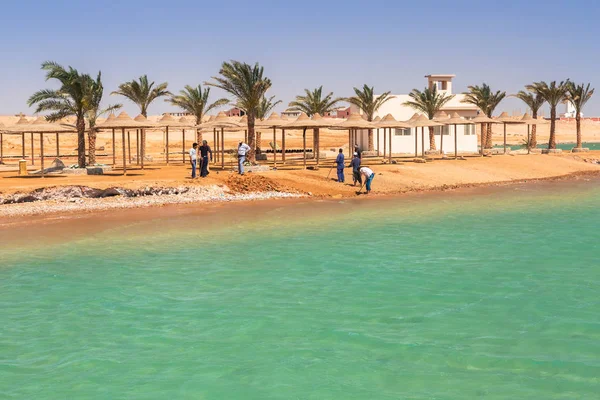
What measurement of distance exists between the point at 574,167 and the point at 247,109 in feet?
70.0

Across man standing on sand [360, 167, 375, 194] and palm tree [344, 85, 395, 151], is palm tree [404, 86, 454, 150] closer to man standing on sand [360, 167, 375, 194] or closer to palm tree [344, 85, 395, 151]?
palm tree [344, 85, 395, 151]

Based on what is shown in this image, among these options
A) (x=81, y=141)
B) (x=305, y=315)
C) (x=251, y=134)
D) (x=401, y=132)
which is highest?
(x=401, y=132)

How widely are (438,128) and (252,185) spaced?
76.9ft

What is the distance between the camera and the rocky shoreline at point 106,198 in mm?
21547

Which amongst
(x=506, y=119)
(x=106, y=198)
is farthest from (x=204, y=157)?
(x=506, y=119)

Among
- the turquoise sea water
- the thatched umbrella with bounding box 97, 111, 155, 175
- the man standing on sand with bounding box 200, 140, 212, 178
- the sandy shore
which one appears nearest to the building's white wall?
the sandy shore

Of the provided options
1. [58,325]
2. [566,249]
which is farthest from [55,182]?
[566,249]

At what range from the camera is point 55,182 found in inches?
981

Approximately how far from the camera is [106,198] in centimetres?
2317

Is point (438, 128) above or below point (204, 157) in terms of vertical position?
above

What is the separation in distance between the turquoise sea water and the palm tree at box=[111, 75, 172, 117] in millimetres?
22385

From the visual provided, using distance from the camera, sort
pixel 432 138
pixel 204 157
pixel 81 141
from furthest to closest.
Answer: pixel 432 138, pixel 81 141, pixel 204 157

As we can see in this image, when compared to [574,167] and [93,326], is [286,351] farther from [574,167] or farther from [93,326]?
[574,167]

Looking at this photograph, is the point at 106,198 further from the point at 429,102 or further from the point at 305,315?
the point at 429,102
